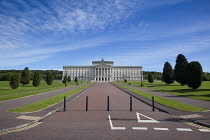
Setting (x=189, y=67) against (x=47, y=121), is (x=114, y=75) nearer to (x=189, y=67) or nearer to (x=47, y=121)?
(x=189, y=67)

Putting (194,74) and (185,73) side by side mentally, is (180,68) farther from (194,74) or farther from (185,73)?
(194,74)

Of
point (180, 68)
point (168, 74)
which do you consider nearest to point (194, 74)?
point (180, 68)

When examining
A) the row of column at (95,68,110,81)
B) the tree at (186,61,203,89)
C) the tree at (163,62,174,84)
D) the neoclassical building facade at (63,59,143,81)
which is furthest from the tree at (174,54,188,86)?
the neoclassical building facade at (63,59,143,81)

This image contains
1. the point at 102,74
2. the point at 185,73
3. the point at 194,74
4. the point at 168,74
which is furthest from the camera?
the point at 102,74

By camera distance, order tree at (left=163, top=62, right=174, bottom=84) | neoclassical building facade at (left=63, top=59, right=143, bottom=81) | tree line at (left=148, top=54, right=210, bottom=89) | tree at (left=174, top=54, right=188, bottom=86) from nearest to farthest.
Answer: tree line at (left=148, top=54, right=210, bottom=89)
tree at (left=174, top=54, right=188, bottom=86)
tree at (left=163, top=62, right=174, bottom=84)
neoclassical building facade at (left=63, top=59, right=143, bottom=81)

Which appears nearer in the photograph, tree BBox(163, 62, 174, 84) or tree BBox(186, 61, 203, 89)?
tree BBox(186, 61, 203, 89)

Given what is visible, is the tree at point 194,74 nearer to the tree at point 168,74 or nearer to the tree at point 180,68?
the tree at point 180,68

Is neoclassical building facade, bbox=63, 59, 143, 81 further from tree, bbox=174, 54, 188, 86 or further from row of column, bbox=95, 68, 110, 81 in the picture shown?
tree, bbox=174, 54, 188, 86

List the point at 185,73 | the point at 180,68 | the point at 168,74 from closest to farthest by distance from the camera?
1. the point at 185,73
2. the point at 180,68
3. the point at 168,74

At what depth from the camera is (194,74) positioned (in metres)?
34.2

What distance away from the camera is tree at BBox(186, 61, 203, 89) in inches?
1323

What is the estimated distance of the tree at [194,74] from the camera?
33.6m

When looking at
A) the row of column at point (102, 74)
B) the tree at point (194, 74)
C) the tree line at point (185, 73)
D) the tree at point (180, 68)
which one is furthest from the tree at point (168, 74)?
the row of column at point (102, 74)

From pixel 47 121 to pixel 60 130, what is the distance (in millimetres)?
2106
